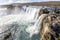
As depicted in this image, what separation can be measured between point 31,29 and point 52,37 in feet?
8.45

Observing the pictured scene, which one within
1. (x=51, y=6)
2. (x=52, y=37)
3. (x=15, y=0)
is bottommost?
(x=15, y=0)

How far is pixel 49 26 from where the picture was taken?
4.16m

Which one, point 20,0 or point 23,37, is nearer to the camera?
point 23,37

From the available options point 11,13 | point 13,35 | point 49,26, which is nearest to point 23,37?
point 13,35

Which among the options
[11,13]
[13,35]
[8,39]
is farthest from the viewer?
[11,13]

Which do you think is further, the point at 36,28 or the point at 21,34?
the point at 36,28

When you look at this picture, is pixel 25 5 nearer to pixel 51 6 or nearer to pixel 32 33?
pixel 51 6

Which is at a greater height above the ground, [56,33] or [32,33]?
[56,33]

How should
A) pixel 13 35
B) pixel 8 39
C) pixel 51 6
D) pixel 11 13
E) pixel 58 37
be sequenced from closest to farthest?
pixel 58 37 < pixel 8 39 < pixel 13 35 < pixel 51 6 < pixel 11 13

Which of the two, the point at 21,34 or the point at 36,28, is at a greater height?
the point at 36,28

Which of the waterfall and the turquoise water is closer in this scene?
the turquoise water

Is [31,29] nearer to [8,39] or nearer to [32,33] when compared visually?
[32,33]

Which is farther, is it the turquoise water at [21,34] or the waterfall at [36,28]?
the waterfall at [36,28]

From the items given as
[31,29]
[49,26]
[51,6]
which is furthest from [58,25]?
[51,6]
